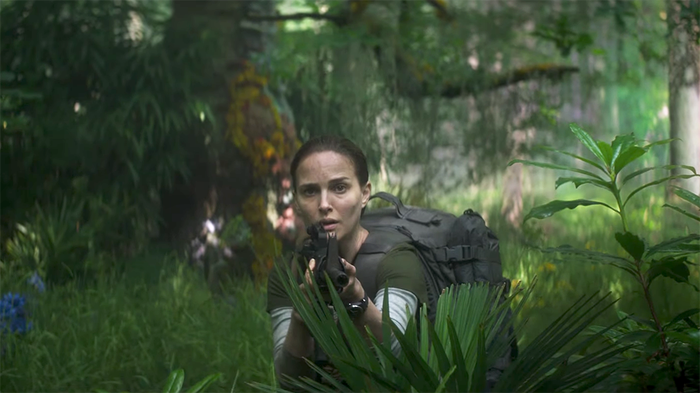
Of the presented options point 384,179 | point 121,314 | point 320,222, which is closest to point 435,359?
point 320,222

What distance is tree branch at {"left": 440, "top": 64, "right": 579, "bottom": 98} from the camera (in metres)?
4.81

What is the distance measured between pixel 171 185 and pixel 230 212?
13.8 inches

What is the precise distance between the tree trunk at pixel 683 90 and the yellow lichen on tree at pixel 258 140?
6.87 ft

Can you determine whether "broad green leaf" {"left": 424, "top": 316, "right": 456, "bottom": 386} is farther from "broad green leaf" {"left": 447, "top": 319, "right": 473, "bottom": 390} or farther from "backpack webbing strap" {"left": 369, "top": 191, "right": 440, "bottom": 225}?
"backpack webbing strap" {"left": 369, "top": 191, "right": 440, "bottom": 225}

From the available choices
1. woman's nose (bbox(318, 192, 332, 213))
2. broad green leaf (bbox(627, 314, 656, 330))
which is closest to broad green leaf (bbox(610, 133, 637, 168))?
broad green leaf (bbox(627, 314, 656, 330))

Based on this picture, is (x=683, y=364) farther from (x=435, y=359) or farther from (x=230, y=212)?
(x=230, y=212)

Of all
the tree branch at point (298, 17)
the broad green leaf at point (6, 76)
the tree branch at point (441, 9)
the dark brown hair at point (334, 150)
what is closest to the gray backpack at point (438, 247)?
the dark brown hair at point (334, 150)

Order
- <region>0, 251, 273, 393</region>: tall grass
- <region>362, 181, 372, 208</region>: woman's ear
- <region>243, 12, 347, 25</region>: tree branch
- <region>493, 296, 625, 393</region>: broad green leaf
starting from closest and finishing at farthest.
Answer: <region>493, 296, 625, 393</region>: broad green leaf → <region>362, 181, 372, 208</region>: woman's ear → <region>0, 251, 273, 393</region>: tall grass → <region>243, 12, 347, 25</region>: tree branch

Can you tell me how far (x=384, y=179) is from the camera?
442cm

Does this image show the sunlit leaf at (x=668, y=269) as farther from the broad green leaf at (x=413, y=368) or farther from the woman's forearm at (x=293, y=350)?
the woman's forearm at (x=293, y=350)

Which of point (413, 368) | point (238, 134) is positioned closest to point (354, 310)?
point (413, 368)

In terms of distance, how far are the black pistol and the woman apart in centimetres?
17

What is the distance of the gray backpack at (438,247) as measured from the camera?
2393 mm

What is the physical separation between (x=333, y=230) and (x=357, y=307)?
1.16 ft
